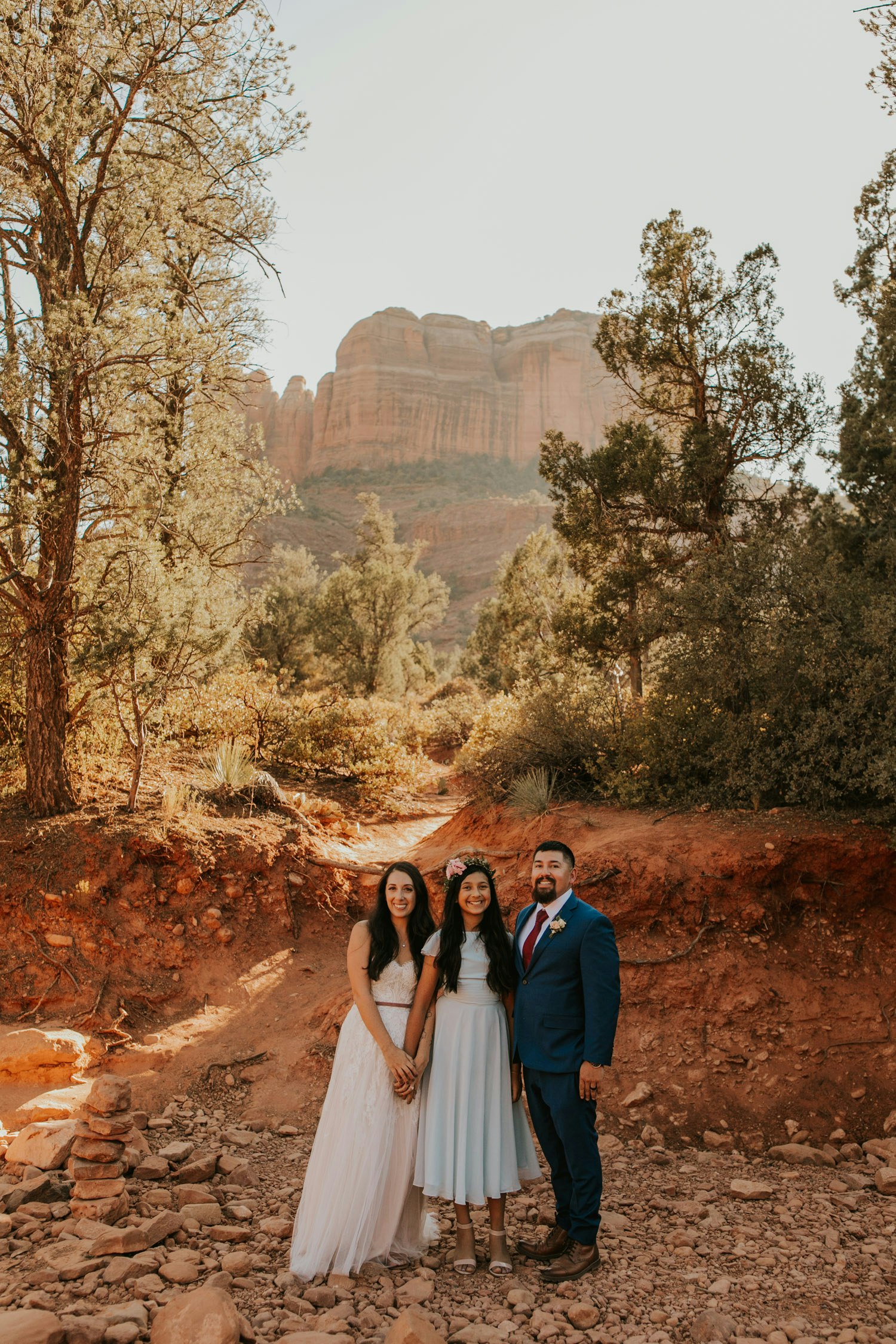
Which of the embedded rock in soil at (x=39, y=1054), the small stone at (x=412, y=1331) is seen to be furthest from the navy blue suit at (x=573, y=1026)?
the embedded rock in soil at (x=39, y=1054)

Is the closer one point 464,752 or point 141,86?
point 141,86

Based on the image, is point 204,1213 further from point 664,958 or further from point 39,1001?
point 664,958

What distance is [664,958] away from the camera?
7547mm

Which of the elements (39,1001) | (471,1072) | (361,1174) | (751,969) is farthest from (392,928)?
(39,1001)

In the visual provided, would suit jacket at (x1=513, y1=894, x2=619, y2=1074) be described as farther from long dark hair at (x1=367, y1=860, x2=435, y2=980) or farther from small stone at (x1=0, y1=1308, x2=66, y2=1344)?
small stone at (x1=0, y1=1308, x2=66, y2=1344)

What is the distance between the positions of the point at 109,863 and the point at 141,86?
837cm

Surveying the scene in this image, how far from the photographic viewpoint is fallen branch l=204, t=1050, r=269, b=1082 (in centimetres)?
739

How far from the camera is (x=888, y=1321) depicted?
3.92 metres

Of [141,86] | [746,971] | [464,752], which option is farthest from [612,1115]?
[141,86]

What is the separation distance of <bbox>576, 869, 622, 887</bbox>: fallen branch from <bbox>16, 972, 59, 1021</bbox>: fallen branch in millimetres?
4946

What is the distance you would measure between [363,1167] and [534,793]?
588 centimetres

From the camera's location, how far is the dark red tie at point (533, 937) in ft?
14.9

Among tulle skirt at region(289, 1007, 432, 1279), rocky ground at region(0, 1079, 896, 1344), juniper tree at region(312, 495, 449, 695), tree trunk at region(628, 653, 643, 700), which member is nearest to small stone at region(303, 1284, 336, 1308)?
rocky ground at region(0, 1079, 896, 1344)

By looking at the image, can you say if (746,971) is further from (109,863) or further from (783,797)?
(109,863)
